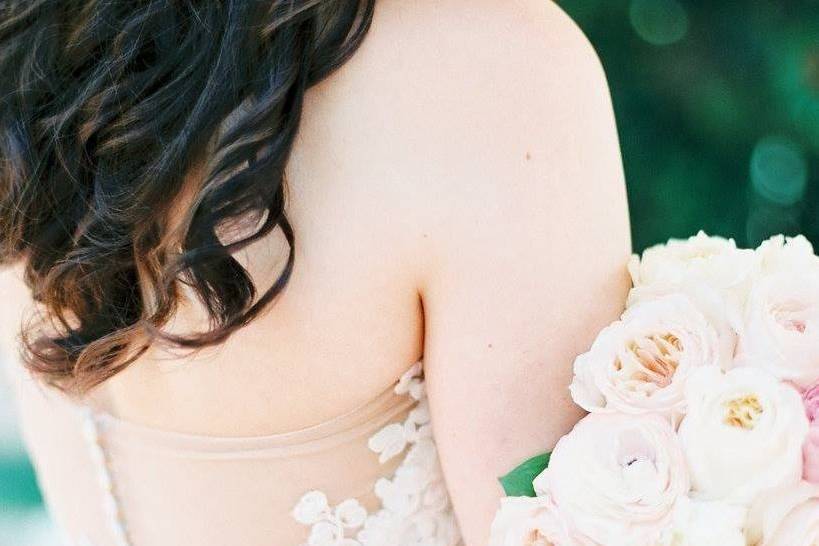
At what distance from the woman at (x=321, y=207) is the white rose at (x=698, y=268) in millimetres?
22

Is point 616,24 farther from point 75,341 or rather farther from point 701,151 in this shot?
point 75,341

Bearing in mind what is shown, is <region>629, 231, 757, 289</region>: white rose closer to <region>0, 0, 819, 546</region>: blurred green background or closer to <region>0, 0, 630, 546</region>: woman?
<region>0, 0, 630, 546</region>: woman

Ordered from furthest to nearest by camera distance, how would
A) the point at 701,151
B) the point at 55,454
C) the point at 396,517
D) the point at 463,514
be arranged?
the point at 701,151
the point at 55,454
the point at 396,517
the point at 463,514

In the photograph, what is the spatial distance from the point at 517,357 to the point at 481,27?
324mm

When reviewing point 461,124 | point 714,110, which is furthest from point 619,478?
point 714,110

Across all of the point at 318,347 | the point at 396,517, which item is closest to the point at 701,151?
the point at 396,517

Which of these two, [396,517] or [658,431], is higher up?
[658,431]

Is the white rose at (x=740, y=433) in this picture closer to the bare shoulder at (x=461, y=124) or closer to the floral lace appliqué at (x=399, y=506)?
the bare shoulder at (x=461, y=124)

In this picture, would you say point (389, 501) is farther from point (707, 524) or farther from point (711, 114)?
point (711, 114)

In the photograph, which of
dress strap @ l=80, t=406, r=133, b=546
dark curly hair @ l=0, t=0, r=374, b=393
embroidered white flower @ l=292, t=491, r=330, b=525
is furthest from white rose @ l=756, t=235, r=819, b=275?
dress strap @ l=80, t=406, r=133, b=546

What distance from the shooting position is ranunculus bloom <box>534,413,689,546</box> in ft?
2.69

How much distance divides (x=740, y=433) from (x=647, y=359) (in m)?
0.12

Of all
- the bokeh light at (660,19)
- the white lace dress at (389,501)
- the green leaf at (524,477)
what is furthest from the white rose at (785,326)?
the bokeh light at (660,19)

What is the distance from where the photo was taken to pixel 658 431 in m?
0.85
